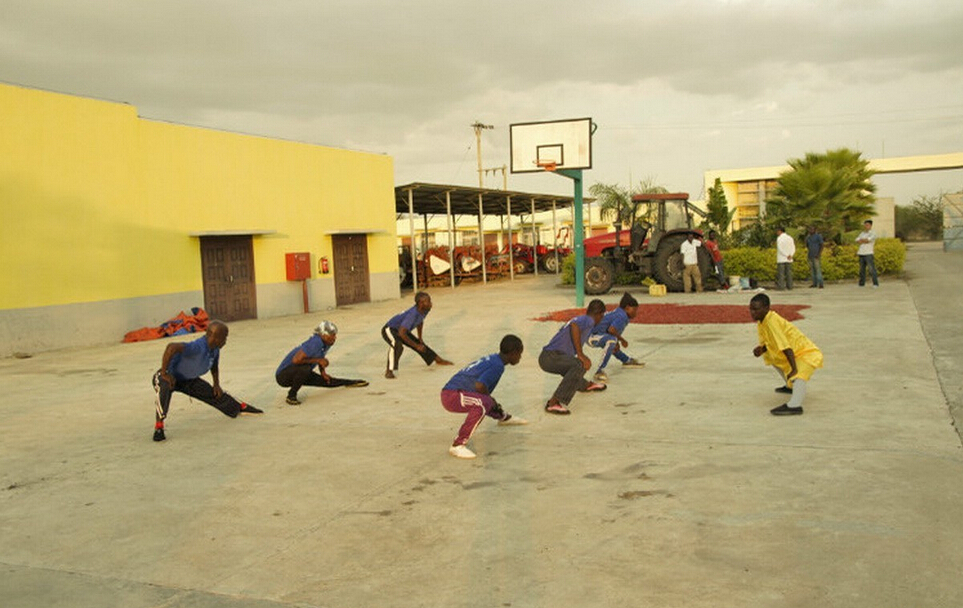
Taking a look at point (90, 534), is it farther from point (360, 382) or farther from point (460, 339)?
point (460, 339)

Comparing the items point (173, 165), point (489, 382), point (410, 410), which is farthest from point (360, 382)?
point (173, 165)

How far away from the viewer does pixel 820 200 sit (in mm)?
24609

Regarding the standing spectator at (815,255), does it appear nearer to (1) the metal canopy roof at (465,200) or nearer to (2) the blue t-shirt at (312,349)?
(1) the metal canopy roof at (465,200)

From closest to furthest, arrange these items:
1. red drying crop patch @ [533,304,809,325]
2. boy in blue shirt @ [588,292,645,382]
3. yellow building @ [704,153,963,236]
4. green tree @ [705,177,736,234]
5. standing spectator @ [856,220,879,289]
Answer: boy in blue shirt @ [588,292,645,382], red drying crop patch @ [533,304,809,325], standing spectator @ [856,220,879,289], green tree @ [705,177,736,234], yellow building @ [704,153,963,236]

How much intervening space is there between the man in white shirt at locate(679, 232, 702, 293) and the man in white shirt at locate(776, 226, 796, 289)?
2.01 meters

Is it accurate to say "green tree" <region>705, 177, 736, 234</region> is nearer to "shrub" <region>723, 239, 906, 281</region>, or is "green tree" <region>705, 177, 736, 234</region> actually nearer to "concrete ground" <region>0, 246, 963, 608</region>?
"shrub" <region>723, 239, 906, 281</region>

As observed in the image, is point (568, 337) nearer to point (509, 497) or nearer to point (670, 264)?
point (509, 497)

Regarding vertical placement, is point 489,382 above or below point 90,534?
above

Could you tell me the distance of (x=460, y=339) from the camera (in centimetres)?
1391

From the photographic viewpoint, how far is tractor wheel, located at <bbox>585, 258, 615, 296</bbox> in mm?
22453

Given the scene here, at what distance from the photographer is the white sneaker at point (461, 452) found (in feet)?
20.2

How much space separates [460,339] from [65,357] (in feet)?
23.2

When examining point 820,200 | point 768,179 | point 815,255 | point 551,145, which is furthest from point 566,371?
point 768,179

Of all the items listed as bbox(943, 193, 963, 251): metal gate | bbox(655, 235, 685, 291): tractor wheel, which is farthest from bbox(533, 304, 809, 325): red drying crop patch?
bbox(943, 193, 963, 251): metal gate
